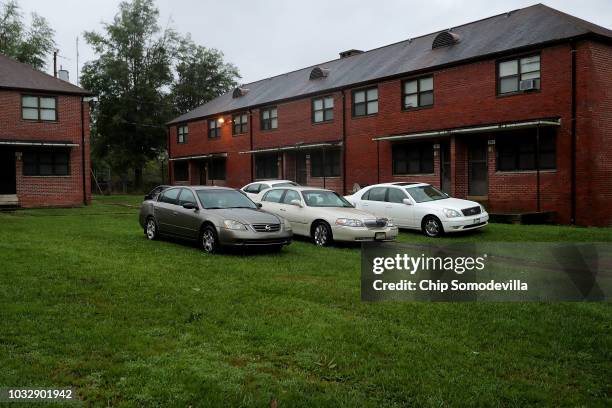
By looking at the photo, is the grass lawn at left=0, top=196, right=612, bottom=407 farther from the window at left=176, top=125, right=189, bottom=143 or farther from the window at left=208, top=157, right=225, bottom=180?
the window at left=176, top=125, right=189, bottom=143

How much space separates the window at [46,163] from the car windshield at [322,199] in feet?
68.4

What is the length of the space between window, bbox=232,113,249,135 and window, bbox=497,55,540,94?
Answer: 17.4 meters

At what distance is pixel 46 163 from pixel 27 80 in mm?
4561

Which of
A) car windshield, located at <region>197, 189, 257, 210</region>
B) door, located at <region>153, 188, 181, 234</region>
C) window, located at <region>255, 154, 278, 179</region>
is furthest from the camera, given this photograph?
window, located at <region>255, 154, 278, 179</region>

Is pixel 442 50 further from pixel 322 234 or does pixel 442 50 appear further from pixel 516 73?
pixel 322 234

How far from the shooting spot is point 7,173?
29.9m

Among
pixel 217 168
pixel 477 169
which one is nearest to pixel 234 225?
pixel 477 169

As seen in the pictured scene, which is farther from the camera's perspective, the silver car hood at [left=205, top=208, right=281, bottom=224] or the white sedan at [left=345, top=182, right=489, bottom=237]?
the white sedan at [left=345, top=182, right=489, bottom=237]

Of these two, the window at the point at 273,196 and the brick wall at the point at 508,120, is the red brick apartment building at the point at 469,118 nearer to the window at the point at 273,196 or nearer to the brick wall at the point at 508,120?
the brick wall at the point at 508,120

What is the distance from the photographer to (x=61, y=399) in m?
4.02

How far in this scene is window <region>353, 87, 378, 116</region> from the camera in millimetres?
26297

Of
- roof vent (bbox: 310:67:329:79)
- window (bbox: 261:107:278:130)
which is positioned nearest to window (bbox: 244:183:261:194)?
window (bbox: 261:107:278:130)

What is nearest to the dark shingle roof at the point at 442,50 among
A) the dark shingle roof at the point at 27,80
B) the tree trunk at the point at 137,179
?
the dark shingle roof at the point at 27,80

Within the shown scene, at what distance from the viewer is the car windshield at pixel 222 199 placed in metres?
12.5
